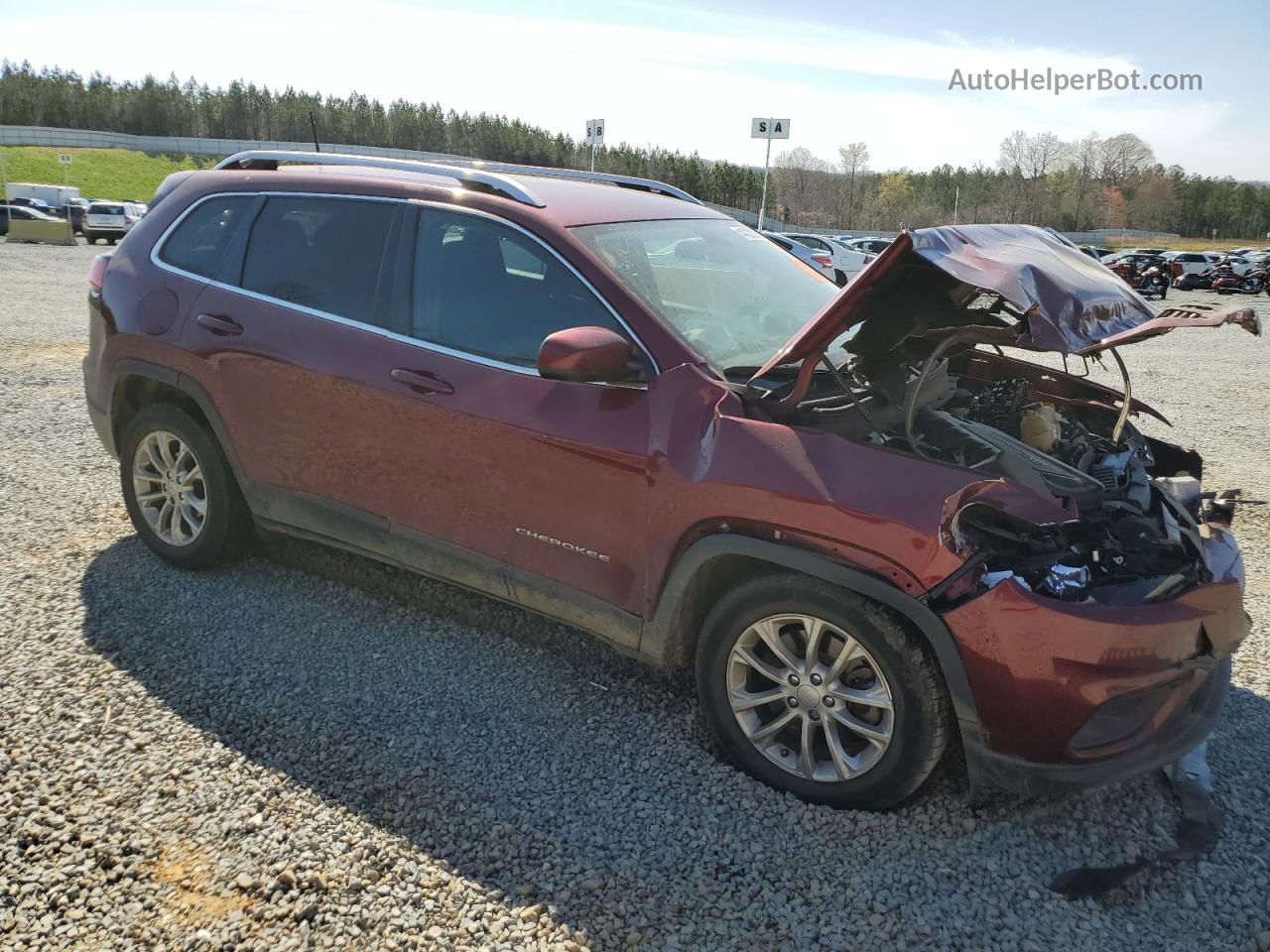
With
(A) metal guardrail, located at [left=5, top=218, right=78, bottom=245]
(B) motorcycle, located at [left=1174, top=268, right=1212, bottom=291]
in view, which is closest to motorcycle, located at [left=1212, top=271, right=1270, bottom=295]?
(B) motorcycle, located at [left=1174, top=268, right=1212, bottom=291]

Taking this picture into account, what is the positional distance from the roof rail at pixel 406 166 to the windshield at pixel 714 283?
1.21 feet

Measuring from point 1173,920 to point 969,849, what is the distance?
0.53m

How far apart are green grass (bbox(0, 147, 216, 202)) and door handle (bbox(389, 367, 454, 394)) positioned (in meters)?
64.9

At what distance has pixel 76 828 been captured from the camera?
274cm

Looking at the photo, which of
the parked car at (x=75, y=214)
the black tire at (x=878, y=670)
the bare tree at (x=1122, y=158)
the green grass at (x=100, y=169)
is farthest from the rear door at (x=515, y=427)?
the bare tree at (x=1122, y=158)

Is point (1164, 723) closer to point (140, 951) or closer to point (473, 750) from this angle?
→ point (473, 750)

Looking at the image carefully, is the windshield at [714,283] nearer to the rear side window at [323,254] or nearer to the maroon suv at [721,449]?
the maroon suv at [721,449]

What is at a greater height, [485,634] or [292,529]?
[292,529]

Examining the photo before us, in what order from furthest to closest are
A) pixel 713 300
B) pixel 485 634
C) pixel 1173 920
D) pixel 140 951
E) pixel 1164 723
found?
1. pixel 485 634
2. pixel 713 300
3. pixel 1164 723
4. pixel 1173 920
5. pixel 140 951

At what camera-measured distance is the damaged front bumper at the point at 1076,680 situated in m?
2.52

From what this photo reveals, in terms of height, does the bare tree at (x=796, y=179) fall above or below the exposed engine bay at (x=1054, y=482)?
above

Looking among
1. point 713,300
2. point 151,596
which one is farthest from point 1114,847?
point 151,596

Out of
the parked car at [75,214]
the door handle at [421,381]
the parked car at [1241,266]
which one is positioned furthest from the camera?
the parked car at [75,214]

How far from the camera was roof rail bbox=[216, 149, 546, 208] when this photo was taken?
3.58m
